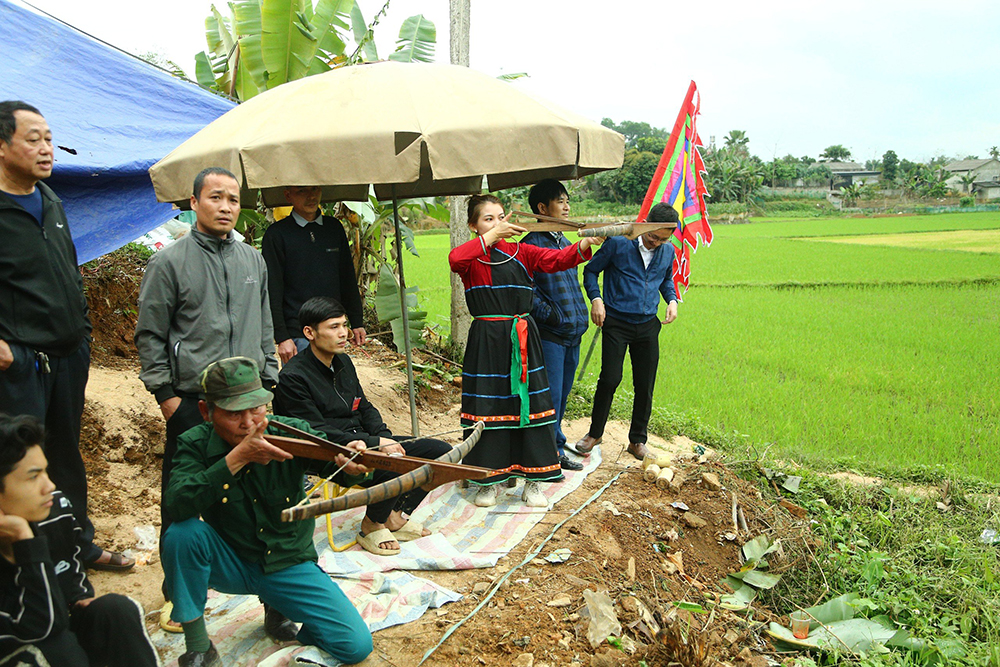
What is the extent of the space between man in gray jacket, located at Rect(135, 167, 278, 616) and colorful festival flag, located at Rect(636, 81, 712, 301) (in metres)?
3.75

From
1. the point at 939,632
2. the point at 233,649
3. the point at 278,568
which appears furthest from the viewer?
the point at 939,632

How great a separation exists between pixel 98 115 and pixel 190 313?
195 centimetres

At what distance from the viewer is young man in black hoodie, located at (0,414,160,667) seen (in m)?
1.77

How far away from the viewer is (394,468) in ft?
7.17

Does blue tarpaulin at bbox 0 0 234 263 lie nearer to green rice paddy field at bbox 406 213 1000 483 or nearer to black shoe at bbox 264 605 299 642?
black shoe at bbox 264 605 299 642

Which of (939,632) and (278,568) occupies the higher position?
(278,568)

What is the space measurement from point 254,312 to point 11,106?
1.13m

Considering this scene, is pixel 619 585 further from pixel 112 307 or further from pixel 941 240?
pixel 941 240

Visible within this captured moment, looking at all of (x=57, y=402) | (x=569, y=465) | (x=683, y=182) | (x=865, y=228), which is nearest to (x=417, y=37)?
(x=683, y=182)

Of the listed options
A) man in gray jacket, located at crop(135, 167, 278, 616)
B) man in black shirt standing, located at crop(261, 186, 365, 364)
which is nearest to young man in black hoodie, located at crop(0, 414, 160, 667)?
man in gray jacket, located at crop(135, 167, 278, 616)

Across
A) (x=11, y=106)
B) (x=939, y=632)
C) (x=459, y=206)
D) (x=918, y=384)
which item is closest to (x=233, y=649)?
(x=11, y=106)

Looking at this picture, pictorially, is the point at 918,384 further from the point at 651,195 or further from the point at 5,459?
the point at 5,459

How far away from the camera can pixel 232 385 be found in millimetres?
2213

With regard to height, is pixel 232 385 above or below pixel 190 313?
below
